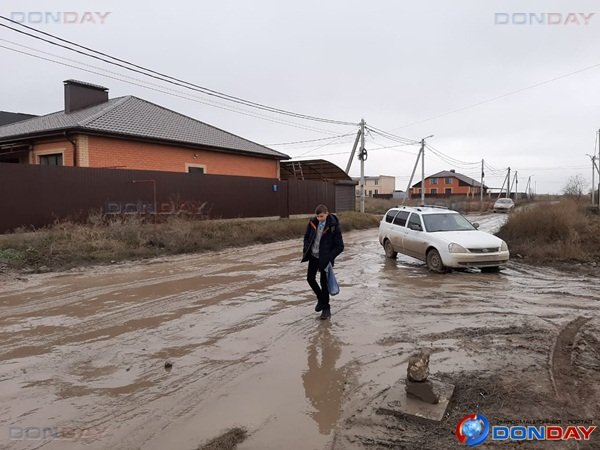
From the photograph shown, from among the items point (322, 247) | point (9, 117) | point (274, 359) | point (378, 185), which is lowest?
point (274, 359)

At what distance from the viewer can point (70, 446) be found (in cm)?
336

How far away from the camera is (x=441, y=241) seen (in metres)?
10.9

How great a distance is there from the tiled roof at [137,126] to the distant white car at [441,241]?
12826mm

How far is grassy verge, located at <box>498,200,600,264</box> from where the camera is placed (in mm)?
12836

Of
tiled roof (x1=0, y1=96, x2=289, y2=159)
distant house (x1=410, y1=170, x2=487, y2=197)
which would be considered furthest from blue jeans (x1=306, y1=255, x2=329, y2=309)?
distant house (x1=410, y1=170, x2=487, y2=197)

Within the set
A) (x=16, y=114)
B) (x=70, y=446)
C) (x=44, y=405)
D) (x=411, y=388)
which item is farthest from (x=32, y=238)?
(x=16, y=114)

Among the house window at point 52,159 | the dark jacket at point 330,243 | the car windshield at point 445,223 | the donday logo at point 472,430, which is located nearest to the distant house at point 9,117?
the house window at point 52,159

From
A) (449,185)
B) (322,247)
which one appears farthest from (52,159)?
(449,185)

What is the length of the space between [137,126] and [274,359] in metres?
19.0

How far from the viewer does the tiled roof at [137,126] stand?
19.8 meters

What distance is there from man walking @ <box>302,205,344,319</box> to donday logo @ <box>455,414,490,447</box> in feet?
10.9

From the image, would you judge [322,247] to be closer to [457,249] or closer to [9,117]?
[457,249]

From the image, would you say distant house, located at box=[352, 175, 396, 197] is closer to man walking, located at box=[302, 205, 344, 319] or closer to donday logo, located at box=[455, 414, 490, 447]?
man walking, located at box=[302, 205, 344, 319]

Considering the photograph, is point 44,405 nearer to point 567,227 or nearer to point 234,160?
point 567,227
